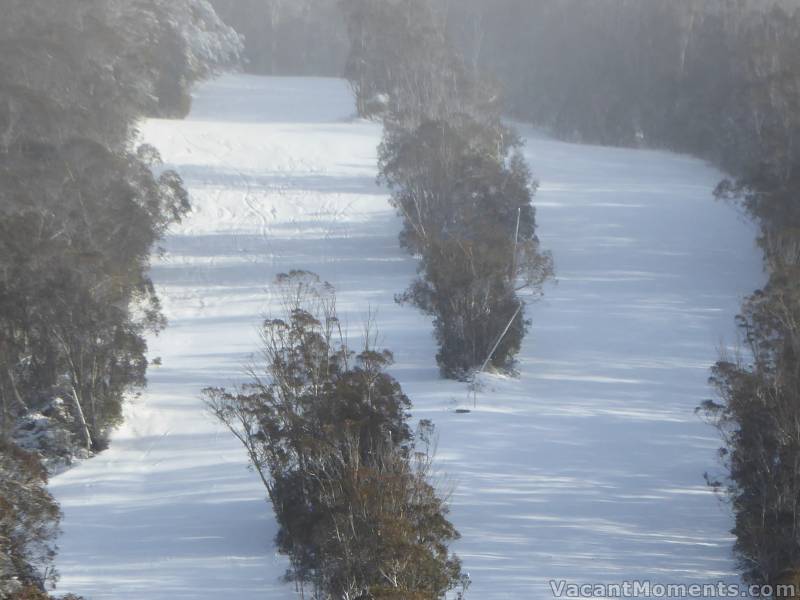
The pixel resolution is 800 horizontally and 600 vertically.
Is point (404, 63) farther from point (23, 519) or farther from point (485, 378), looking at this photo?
point (23, 519)

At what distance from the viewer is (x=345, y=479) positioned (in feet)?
38.3

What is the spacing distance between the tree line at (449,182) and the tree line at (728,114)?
5473 mm

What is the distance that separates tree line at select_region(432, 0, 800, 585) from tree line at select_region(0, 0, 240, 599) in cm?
890

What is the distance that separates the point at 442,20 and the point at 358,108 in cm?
742

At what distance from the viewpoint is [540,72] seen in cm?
5897

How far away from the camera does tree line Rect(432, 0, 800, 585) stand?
12.9 m

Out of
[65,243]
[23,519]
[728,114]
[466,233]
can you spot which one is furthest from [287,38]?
[23,519]

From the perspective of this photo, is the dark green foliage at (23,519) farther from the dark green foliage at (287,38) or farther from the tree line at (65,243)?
the dark green foliage at (287,38)

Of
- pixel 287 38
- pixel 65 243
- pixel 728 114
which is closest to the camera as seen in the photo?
pixel 65 243

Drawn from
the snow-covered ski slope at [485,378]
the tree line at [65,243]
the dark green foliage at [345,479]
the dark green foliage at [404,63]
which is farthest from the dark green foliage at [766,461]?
the dark green foliage at [404,63]

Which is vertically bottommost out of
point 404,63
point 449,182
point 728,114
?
point 449,182

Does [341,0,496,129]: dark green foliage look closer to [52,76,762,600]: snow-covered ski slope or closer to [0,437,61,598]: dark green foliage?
[52,76,762,600]: snow-covered ski slope

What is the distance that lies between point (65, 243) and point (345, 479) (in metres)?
11.2

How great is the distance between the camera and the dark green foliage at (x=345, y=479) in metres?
10.1
